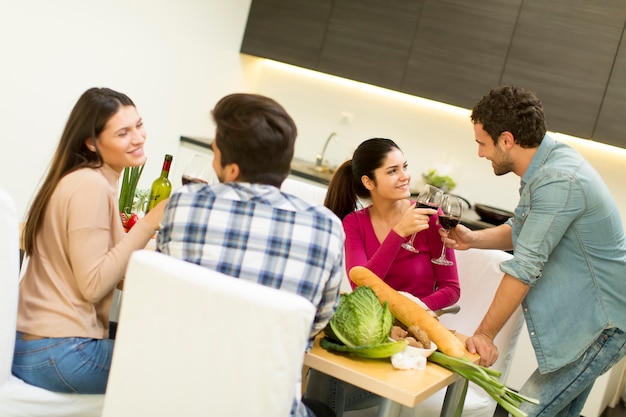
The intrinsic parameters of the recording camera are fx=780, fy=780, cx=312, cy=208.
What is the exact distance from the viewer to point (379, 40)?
16.4ft

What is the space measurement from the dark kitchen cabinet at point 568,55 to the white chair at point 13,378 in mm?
3336

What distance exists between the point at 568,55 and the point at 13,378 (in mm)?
3601

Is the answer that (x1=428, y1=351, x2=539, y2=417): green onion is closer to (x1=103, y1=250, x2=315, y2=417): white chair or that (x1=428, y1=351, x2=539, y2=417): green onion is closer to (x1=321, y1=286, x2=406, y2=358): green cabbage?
(x1=321, y1=286, x2=406, y2=358): green cabbage

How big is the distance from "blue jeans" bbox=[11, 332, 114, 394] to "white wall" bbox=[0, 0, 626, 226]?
226 cm

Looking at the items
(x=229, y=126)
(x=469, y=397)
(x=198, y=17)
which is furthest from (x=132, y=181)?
(x=198, y=17)

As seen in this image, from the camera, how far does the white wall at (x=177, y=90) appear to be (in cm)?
402

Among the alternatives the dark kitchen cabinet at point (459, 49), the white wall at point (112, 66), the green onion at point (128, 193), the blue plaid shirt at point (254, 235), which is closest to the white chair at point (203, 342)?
the blue plaid shirt at point (254, 235)

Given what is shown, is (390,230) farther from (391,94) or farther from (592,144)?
(391,94)

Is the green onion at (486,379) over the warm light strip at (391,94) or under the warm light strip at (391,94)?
under

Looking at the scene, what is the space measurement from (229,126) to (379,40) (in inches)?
135

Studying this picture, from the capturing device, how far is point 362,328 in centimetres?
189

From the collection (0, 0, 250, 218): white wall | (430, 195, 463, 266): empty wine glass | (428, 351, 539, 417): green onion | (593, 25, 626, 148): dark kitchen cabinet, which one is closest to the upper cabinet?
(593, 25, 626, 148): dark kitchen cabinet

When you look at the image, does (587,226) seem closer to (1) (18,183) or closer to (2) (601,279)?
(2) (601,279)

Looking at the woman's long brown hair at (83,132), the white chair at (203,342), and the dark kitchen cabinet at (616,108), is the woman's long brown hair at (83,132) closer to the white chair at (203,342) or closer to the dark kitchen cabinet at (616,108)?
the white chair at (203,342)
